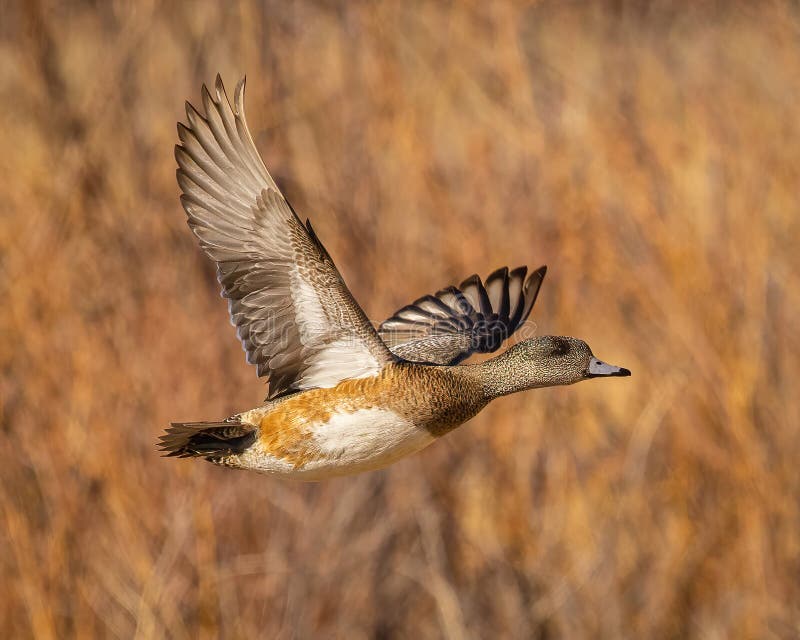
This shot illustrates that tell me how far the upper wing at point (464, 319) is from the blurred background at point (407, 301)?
0.41 metres

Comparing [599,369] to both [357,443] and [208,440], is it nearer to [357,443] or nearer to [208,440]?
[357,443]

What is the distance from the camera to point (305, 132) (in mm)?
4344

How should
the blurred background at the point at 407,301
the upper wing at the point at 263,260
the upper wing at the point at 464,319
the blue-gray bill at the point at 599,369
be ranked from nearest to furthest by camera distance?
the upper wing at the point at 263,260, the blue-gray bill at the point at 599,369, the upper wing at the point at 464,319, the blurred background at the point at 407,301

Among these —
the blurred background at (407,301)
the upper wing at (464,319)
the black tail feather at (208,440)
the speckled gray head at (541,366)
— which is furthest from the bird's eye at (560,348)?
the blurred background at (407,301)

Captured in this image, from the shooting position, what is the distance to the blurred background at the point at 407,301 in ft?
13.1

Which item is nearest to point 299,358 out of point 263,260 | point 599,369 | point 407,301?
point 263,260

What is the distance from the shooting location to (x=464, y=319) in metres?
3.85

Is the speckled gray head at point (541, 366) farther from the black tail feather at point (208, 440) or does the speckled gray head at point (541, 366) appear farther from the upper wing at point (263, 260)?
the black tail feather at point (208, 440)

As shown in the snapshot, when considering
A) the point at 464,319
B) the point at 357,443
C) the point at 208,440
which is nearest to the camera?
the point at 357,443

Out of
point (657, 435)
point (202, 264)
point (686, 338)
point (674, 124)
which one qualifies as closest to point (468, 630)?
point (657, 435)

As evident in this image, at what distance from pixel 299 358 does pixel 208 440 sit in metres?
0.29

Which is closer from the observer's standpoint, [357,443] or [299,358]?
[357,443]

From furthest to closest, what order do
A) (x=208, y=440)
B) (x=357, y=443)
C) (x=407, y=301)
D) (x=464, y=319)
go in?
1. (x=407, y=301)
2. (x=464, y=319)
3. (x=208, y=440)
4. (x=357, y=443)

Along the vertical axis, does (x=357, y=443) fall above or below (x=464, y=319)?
below
